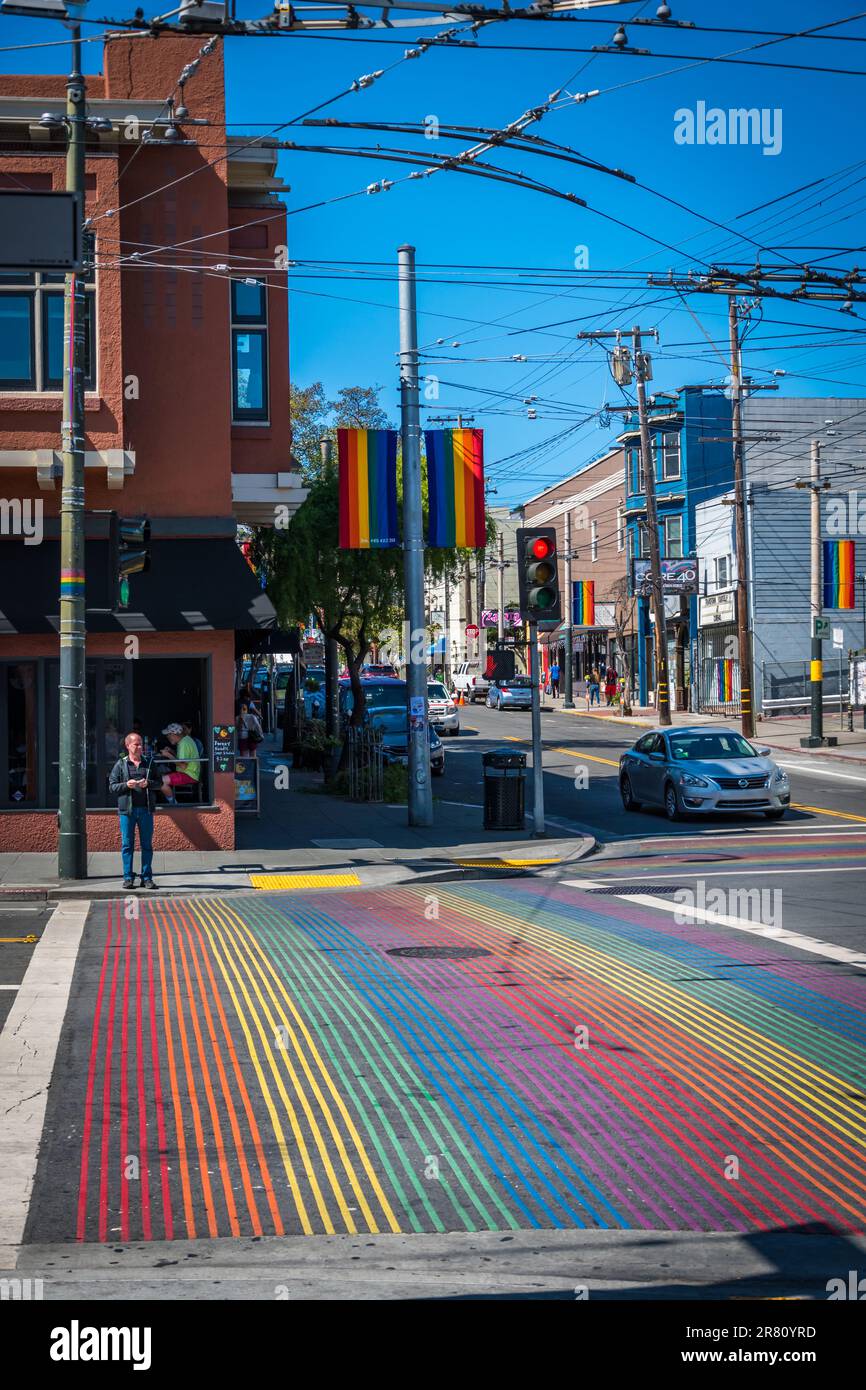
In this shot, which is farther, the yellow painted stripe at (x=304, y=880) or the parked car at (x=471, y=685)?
the parked car at (x=471, y=685)

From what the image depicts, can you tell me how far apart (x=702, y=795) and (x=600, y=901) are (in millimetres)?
9528

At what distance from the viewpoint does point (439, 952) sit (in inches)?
506

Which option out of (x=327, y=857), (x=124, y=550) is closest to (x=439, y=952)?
(x=124, y=550)

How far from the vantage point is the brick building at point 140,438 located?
2084 centimetres

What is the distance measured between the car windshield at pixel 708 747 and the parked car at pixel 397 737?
6.65 metres

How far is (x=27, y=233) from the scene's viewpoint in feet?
33.0

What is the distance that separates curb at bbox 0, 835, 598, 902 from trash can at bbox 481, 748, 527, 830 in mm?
2983

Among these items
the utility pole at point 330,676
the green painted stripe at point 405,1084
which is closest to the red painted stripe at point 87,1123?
the green painted stripe at point 405,1084

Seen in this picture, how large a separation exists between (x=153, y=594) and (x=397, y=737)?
12901 millimetres

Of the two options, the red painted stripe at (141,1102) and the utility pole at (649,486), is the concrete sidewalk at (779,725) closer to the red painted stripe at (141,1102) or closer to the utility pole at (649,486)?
the utility pole at (649,486)

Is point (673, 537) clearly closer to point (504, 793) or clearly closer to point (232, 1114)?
point (504, 793)

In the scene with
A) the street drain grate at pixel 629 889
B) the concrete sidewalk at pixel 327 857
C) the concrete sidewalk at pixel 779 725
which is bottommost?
the concrete sidewalk at pixel 327 857

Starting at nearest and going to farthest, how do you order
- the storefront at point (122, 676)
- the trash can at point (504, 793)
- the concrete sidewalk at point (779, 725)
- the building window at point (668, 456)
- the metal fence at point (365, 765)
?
the storefront at point (122, 676) < the trash can at point (504, 793) < the metal fence at point (365, 765) < the concrete sidewalk at point (779, 725) < the building window at point (668, 456)
